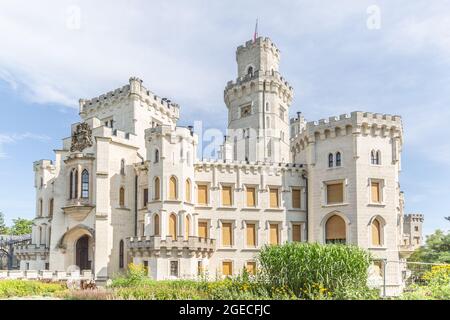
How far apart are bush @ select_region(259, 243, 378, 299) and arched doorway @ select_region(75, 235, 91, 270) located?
26913 mm

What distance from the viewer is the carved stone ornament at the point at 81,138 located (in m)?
42.0

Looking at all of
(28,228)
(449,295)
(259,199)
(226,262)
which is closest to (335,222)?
(259,199)

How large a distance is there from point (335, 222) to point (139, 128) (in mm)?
20245

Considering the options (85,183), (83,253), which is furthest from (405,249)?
(83,253)

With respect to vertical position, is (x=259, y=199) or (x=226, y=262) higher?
(x=259, y=199)

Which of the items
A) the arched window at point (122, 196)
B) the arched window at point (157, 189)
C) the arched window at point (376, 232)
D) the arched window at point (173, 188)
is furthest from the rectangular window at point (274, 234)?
the arched window at point (122, 196)

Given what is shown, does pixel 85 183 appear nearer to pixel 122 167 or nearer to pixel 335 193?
pixel 122 167

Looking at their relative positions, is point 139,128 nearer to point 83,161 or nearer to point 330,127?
point 83,161

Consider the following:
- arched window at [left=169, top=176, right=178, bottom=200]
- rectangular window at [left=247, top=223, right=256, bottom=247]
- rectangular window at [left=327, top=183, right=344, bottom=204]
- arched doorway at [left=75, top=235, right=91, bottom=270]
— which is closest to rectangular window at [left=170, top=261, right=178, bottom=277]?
arched window at [left=169, top=176, right=178, bottom=200]

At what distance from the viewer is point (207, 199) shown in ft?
135

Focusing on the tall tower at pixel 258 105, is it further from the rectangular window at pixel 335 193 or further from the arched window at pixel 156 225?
the arched window at pixel 156 225

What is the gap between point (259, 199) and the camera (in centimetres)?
4166
